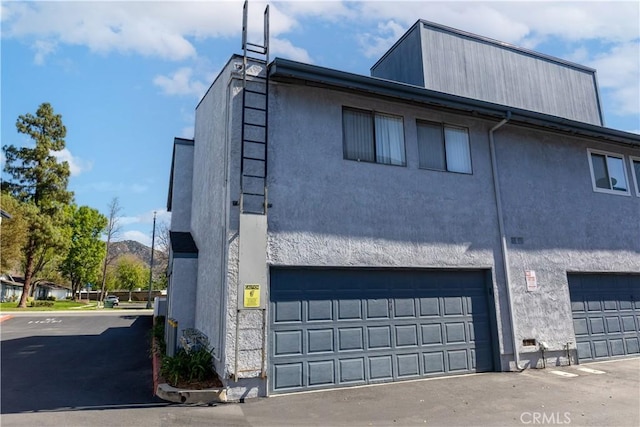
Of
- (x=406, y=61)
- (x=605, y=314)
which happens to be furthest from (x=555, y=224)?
(x=406, y=61)

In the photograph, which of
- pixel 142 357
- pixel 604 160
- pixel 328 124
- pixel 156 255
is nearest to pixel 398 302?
pixel 328 124

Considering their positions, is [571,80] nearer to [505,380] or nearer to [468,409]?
[505,380]

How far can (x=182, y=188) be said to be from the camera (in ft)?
41.6

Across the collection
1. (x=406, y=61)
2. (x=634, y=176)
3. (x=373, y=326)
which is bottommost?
(x=373, y=326)

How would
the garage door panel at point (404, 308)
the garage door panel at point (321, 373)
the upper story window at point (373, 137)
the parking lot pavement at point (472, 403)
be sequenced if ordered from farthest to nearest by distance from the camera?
the upper story window at point (373, 137) → the garage door panel at point (404, 308) → the garage door panel at point (321, 373) → the parking lot pavement at point (472, 403)

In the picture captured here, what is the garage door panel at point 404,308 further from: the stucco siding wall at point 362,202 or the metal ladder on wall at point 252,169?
the metal ladder on wall at point 252,169

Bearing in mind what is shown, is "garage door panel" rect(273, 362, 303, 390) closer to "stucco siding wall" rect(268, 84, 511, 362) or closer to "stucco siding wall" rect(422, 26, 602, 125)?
"stucco siding wall" rect(268, 84, 511, 362)

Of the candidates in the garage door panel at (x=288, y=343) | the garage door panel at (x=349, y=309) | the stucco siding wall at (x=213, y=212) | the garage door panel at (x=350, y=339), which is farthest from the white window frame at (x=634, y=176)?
the stucco siding wall at (x=213, y=212)

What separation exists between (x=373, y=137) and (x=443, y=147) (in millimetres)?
1897

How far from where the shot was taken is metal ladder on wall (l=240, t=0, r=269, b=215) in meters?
7.36

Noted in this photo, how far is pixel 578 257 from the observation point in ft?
33.6

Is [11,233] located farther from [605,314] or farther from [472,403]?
[605,314]

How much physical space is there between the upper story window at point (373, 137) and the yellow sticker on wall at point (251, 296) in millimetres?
3344

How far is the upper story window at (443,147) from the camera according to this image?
931 cm
